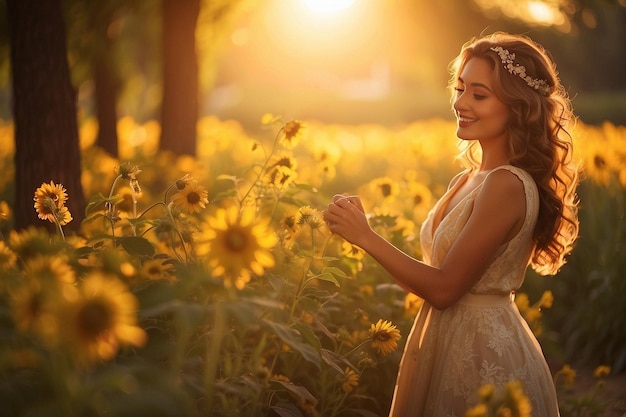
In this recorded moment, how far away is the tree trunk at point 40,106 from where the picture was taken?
3.53 meters

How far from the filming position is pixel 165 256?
80.4 inches

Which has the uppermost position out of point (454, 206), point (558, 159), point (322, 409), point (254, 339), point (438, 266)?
point (558, 159)

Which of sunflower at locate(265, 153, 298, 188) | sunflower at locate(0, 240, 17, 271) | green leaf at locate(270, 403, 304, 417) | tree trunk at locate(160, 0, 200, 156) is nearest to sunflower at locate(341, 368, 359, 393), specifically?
green leaf at locate(270, 403, 304, 417)

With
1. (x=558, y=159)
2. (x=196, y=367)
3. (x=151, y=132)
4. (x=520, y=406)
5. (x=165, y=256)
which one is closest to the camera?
(x=520, y=406)

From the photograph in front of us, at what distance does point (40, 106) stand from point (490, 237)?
92.2 inches

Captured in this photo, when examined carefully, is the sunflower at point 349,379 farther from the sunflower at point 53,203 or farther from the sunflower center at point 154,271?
the sunflower at point 53,203

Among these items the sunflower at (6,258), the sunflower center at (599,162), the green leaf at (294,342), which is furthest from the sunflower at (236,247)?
the sunflower center at (599,162)

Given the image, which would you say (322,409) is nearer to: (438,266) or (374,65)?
(438,266)

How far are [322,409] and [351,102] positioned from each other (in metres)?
33.0

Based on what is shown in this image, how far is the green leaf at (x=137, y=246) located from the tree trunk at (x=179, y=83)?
4.28m

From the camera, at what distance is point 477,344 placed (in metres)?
2.37

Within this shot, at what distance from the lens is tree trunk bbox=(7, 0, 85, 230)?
3.53 m

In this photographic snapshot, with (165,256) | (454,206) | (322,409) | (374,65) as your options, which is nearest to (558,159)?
(454,206)

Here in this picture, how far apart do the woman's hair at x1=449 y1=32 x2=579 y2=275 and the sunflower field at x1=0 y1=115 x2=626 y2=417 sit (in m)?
0.32
